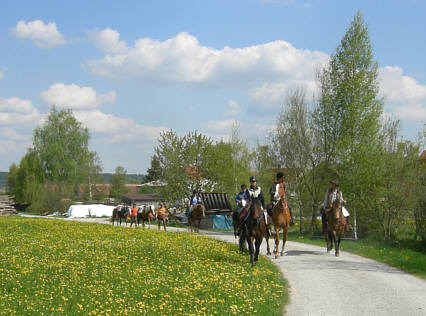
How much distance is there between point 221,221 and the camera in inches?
1793

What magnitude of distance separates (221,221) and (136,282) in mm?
33762

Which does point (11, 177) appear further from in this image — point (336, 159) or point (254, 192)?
point (254, 192)

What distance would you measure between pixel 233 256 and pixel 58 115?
75.7 m

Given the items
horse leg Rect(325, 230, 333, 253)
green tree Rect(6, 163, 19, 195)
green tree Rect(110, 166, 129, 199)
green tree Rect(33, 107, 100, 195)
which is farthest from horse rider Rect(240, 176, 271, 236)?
green tree Rect(110, 166, 129, 199)

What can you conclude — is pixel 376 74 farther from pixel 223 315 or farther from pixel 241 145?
pixel 223 315

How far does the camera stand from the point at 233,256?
692 inches

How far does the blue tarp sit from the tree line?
4449 millimetres

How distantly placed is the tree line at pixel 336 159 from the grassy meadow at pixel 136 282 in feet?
42.3

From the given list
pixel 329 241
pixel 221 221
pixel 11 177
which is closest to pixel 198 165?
pixel 221 221

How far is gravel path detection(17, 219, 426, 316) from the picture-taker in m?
10.4

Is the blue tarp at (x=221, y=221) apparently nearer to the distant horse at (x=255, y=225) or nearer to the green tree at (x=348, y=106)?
the green tree at (x=348, y=106)

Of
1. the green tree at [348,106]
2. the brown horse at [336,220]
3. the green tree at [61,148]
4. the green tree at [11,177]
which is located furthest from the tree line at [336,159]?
the green tree at [11,177]

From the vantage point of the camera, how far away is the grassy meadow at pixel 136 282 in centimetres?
967

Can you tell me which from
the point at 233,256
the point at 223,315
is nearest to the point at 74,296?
the point at 223,315
